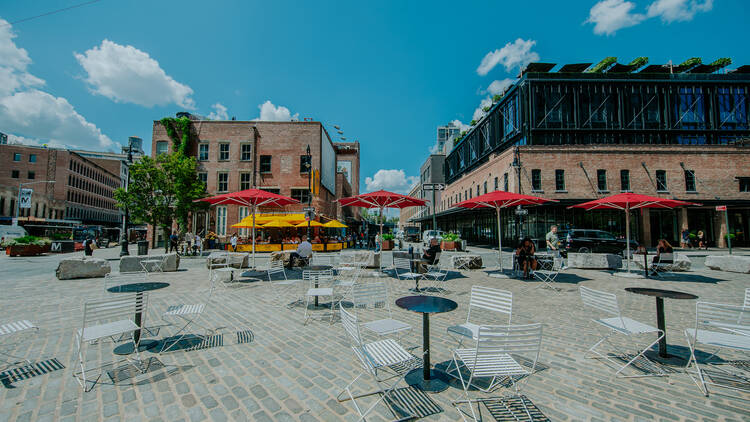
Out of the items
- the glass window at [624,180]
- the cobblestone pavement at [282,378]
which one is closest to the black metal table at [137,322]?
the cobblestone pavement at [282,378]

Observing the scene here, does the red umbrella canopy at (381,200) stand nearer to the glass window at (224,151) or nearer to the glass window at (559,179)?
the glass window at (559,179)

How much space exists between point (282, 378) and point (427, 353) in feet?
5.57

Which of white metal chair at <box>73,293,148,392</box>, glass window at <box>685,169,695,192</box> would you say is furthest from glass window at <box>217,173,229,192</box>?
glass window at <box>685,169,695,192</box>

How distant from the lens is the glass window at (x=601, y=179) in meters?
24.2

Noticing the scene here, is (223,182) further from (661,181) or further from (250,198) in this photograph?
(661,181)

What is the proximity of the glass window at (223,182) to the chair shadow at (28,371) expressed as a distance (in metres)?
26.0

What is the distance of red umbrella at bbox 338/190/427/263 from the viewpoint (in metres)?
10.1

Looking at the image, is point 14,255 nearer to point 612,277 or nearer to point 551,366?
point 551,366

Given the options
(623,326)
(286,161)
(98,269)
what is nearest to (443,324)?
(623,326)

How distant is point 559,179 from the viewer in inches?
956

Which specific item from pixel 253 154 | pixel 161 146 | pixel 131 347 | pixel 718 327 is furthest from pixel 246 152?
pixel 718 327

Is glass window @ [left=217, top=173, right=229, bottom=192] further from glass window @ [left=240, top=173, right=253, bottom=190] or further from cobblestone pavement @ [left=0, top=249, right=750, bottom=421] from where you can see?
cobblestone pavement @ [left=0, top=249, right=750, bottom=421]

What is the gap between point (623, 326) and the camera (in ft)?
12.6

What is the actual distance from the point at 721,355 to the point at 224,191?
30118 millimetres
